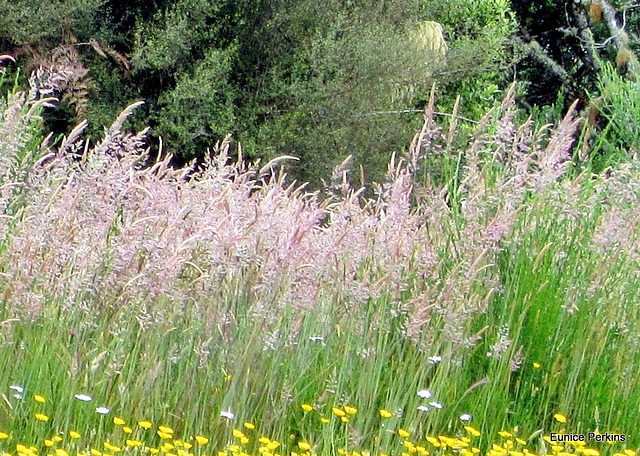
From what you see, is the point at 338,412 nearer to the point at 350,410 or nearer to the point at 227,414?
the point at 350,410

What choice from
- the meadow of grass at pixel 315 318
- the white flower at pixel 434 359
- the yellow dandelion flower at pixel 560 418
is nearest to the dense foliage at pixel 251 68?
the meadow of grass at pixel 315 318

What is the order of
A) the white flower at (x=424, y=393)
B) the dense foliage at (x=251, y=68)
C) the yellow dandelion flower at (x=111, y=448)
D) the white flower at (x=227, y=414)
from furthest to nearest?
the dense foliage at (x=251, y=68)
the white flower at (x=424, y=393)
the white flower at (x=227, y=414)
the yellow dandelion flower at (x=111, y=448)

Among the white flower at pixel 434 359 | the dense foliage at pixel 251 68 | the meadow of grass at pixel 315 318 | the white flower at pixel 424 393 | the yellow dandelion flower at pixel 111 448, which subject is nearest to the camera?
the yellow dandelion flower at pixel 111 448

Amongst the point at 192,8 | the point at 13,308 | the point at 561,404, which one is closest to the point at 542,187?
the point at 561,404

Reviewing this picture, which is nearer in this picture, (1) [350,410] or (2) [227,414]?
(2) [227,414]

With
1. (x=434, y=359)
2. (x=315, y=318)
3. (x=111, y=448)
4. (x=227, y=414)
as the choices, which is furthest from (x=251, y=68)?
(x=111, y=448)

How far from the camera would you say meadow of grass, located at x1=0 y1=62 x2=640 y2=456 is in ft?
10.7

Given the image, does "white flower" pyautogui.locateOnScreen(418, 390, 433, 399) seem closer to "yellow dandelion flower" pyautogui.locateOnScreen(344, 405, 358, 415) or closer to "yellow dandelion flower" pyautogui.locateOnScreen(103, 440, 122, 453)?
"yellow dandelion flower" pyautogui.locateOnScreen(344, 405, 358, 415)

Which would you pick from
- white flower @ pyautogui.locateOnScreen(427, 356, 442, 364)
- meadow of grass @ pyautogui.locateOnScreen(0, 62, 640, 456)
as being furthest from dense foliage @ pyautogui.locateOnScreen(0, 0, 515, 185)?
white flower @ pyautogui.locateOnScreen(427, 356, 442, 364)

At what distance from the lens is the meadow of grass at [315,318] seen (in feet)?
10.7

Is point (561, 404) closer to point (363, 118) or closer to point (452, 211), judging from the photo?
point (452, 211)

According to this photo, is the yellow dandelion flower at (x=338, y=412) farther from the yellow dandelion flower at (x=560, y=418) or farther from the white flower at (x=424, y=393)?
the yellow dandelion flower at (x=560, y=418)

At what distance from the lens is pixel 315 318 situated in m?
3.78

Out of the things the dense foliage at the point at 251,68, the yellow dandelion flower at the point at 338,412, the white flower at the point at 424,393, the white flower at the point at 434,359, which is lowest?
the yellow dandelion flower at the point at 338,412
